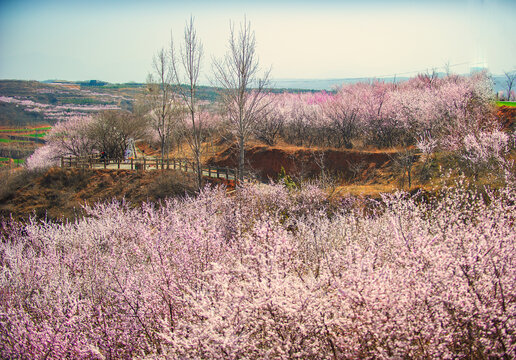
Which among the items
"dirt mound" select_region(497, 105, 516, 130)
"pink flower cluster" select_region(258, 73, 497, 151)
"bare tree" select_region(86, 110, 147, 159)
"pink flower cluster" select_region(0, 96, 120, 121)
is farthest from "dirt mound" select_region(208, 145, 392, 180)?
"pink flower cluster" select_region(0, 96, 120, 121)

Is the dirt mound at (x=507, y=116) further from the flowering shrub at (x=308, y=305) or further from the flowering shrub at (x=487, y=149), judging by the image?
the flowering shrub at (x=308, y=305)

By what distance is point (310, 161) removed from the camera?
2717 cm

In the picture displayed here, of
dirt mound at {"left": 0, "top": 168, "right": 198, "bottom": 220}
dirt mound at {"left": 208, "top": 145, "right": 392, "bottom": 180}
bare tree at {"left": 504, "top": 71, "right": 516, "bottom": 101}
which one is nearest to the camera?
dirt mound at {"left": 208, "top": 145, "right": 392, "bottom": 180}

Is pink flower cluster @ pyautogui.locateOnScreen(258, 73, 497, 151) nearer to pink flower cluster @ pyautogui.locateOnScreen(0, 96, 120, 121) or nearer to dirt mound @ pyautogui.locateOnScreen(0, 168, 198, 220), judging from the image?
dirt mound @ pyautogui.locateOnScreen(0, 168, 198, 220)

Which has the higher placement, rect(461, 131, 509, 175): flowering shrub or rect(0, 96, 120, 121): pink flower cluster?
rect(0, 96, 120, 121): pink flower cluster

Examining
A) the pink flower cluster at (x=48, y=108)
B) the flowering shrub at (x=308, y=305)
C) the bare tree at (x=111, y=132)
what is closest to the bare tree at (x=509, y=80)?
the flowering shrub at (x=308, y=305)

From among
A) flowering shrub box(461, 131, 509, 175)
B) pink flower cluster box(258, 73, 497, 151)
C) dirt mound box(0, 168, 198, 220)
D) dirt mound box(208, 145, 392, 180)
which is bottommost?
dirt mound box(0, 168, 198, 220)

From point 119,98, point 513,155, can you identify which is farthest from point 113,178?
point 119,98

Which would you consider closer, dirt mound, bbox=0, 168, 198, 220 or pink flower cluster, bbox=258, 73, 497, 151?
pink flower cluster, bbox=258, 73, 497, 151

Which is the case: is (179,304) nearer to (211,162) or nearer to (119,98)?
(211,162)

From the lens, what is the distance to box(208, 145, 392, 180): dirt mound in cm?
2423

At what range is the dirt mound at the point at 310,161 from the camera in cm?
2423

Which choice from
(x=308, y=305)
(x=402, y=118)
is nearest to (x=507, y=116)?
(x=402, y=118)

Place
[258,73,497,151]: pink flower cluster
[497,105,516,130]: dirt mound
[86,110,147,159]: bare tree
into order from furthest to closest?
[86,110,147,159]: bare tree < [258,73,497,151]: pink flower cluster < [497,105,516,130]: dirt mound
